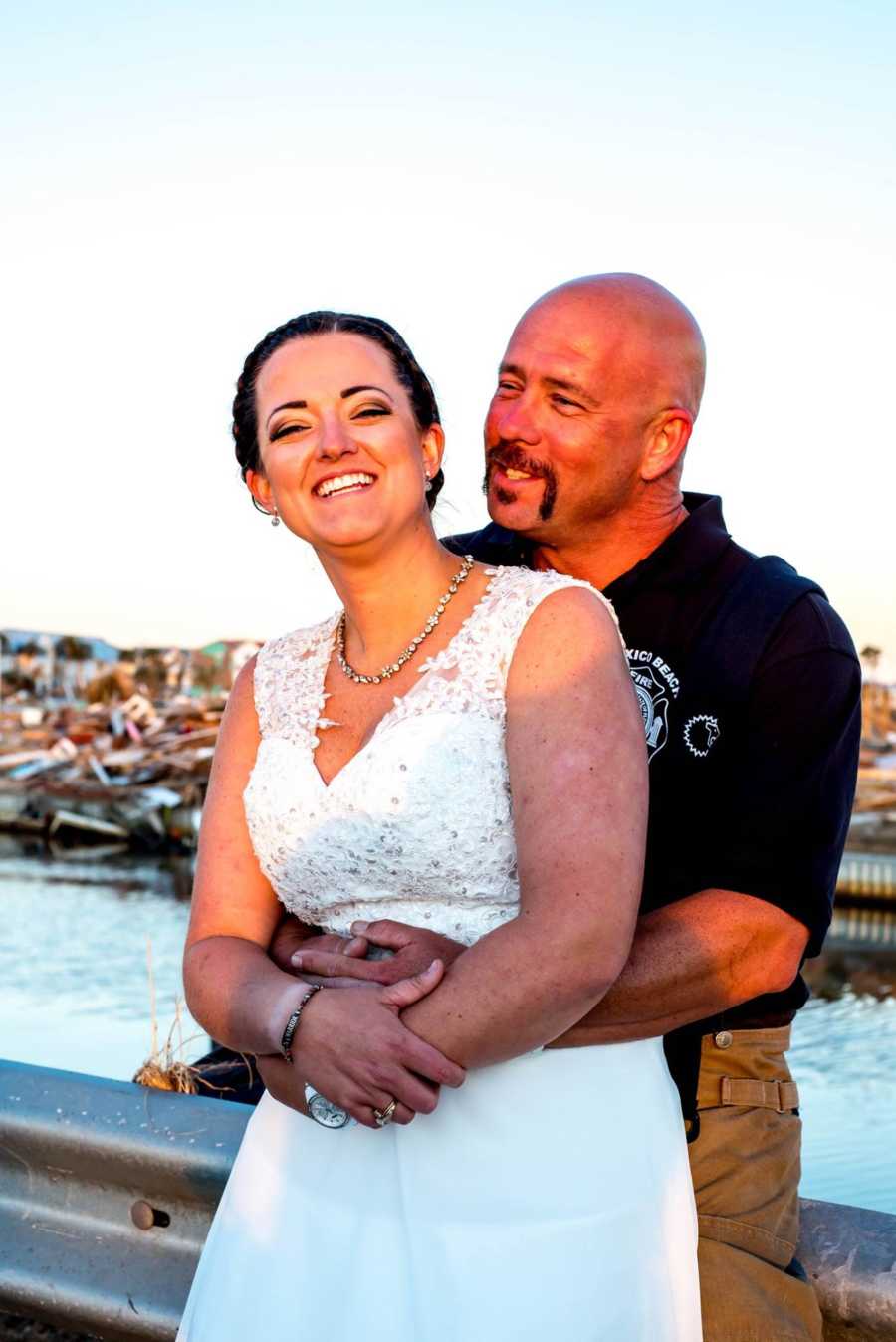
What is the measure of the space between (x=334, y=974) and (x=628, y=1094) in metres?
0.47

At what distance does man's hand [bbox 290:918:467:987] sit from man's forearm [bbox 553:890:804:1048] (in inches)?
9.3

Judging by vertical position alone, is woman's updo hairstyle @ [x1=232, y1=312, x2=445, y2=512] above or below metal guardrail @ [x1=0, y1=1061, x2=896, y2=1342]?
above

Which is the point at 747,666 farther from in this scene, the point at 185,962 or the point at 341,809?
the point at 185,962

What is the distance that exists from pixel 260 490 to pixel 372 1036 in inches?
39.6

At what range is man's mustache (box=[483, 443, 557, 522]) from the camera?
112 inches

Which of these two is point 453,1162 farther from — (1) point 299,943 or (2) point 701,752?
(2) point 701,752

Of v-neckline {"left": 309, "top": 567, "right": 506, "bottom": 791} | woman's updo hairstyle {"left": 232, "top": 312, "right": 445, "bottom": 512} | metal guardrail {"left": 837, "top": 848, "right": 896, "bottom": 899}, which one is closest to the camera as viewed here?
v-neckline {"left": 309, "top": 567, "right": 506, "bottom": 791}

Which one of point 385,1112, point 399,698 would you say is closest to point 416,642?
point 399,698

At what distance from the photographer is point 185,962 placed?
232 cm

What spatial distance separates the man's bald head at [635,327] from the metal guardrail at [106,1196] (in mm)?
1631

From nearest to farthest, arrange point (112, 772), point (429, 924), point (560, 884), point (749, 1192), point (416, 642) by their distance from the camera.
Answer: point (560, 884)
point (429, 924)
point (416, 642)
point (749, 1192)
point (112, 772)

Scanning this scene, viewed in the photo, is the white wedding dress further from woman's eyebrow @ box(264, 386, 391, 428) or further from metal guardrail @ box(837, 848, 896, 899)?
metal guardrail @ box(837, 848, 896, 899)

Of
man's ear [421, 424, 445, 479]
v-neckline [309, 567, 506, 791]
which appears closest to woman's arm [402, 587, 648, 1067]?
v-neckline [309, 567, 506, 791]

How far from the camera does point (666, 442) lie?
2.96m
